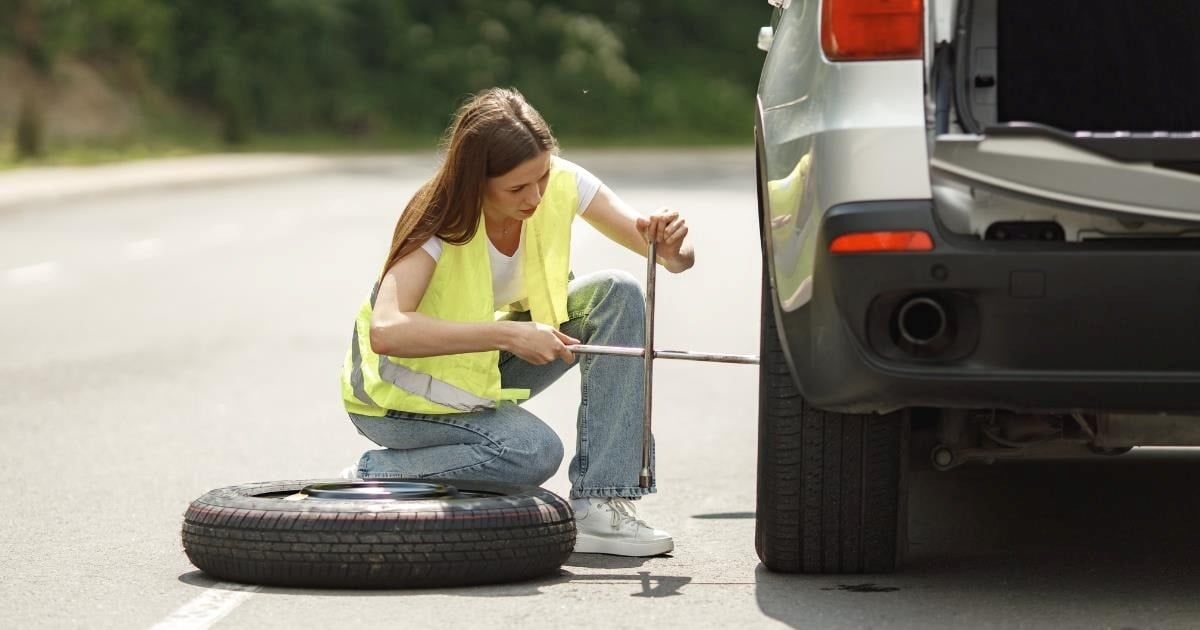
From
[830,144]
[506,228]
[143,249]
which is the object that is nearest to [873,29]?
[830,144]

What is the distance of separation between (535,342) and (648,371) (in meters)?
0.32

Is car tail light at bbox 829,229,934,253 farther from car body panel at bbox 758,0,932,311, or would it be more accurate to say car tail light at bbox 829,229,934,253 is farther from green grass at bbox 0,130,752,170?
green grass at bbox 0,130,752,170

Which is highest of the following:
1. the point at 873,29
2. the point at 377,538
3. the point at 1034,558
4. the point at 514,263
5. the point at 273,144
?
the point at 873,29

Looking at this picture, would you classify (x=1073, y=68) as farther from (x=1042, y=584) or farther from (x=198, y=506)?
(x=198, y=506)

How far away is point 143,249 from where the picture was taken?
1703cm

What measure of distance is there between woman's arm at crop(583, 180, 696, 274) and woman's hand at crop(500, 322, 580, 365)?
431 mm

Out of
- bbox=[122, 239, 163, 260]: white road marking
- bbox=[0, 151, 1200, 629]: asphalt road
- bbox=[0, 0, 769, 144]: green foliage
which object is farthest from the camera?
bbox=[0, 0, 769, 144]: green foliage

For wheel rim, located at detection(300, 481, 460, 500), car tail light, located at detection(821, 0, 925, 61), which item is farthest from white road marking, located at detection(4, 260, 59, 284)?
car tail light, located at detection(821, 0, 925, 61)

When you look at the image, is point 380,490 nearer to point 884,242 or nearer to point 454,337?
point 454,337

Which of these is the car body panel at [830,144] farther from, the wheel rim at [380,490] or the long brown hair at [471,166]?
the wheel rim at [380,490]

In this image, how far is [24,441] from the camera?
7.20 m

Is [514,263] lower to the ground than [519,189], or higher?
lower

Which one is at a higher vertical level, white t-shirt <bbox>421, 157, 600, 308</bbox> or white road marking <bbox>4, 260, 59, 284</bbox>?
white t-shirt <bbox>421, 157, 600, 308</bbox>

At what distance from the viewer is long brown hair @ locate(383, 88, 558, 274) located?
4.78 meters
